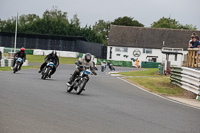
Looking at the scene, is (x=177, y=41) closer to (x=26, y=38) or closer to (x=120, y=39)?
(x=120, y=39)

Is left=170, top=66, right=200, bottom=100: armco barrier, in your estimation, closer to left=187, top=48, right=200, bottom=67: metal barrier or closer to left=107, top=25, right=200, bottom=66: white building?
left=187, top=48, right=200, bottom=67: metal barrier

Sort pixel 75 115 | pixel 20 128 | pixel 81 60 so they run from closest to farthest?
pixel 20 128
pixel 75 115
pixel 81 60

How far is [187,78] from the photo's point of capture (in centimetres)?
2042

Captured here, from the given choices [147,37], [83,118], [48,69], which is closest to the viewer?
[83,118]

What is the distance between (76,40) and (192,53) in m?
64.5

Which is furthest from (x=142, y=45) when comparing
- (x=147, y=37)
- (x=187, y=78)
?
(x=187, y=78)

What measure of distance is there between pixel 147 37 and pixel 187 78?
67.6m

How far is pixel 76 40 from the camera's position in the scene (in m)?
86.1

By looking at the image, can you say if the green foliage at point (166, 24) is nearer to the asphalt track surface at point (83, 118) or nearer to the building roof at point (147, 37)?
the building roof at point (147, 37)

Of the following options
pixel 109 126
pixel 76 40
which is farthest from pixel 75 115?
pixel 76 40

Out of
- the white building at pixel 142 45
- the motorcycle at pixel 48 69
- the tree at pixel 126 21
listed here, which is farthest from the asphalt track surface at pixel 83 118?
the tree at pixel 126 21

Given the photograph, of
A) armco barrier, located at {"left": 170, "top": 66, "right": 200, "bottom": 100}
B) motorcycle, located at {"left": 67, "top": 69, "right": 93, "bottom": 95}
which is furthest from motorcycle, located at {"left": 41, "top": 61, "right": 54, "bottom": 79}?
motorcycle, located at {"left": 67, "top": 69, "right": 93, "bottom": 95}

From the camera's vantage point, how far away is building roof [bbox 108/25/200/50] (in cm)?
8575

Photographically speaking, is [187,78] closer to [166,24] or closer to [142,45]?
[142,45]
